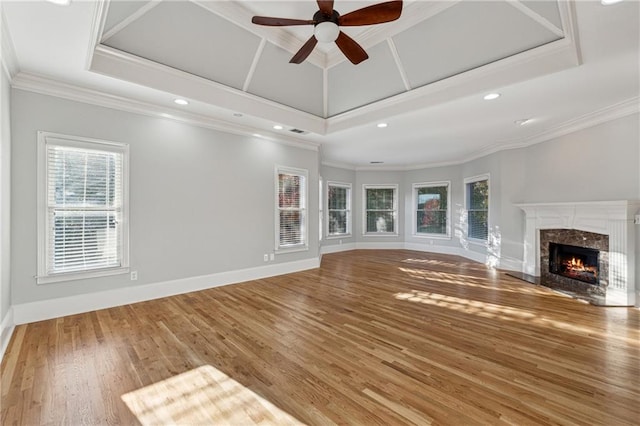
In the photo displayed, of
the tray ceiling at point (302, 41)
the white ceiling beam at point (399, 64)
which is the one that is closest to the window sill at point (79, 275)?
the tray ceiling at point (302, 41)

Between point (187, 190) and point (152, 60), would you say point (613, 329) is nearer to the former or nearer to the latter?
point (187, 190)

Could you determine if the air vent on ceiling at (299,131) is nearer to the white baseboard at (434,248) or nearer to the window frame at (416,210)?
the window frame at (416,210)

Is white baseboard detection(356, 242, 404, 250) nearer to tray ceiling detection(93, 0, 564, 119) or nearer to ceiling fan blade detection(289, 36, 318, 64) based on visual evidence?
tray ceiling detection(93, 0, 564, 119)

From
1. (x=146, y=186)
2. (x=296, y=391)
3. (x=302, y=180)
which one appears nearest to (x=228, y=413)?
(x=296, y=391)

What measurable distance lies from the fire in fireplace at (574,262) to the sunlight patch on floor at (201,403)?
5351mm

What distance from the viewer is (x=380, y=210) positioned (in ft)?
30.0

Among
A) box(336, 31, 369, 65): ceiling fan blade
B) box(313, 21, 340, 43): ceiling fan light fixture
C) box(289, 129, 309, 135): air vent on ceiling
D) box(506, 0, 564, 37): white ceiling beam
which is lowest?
box(289, 129, 309, 135): air vent on ceiling

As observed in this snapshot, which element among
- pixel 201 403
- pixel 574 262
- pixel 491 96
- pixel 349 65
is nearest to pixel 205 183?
pixel 349 65

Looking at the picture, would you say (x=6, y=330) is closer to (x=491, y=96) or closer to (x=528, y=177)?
(x=491, y=96)

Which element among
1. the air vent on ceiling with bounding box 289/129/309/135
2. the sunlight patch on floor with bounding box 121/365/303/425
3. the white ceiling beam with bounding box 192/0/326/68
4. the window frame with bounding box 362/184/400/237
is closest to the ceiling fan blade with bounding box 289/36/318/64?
the white ceiling beam with bounding box 192/0/326/68

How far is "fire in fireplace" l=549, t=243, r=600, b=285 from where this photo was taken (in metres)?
4.42

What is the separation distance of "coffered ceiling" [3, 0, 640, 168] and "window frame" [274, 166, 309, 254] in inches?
37.5

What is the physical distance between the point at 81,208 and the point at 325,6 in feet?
11.7

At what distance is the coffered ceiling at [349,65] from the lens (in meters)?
2.51
